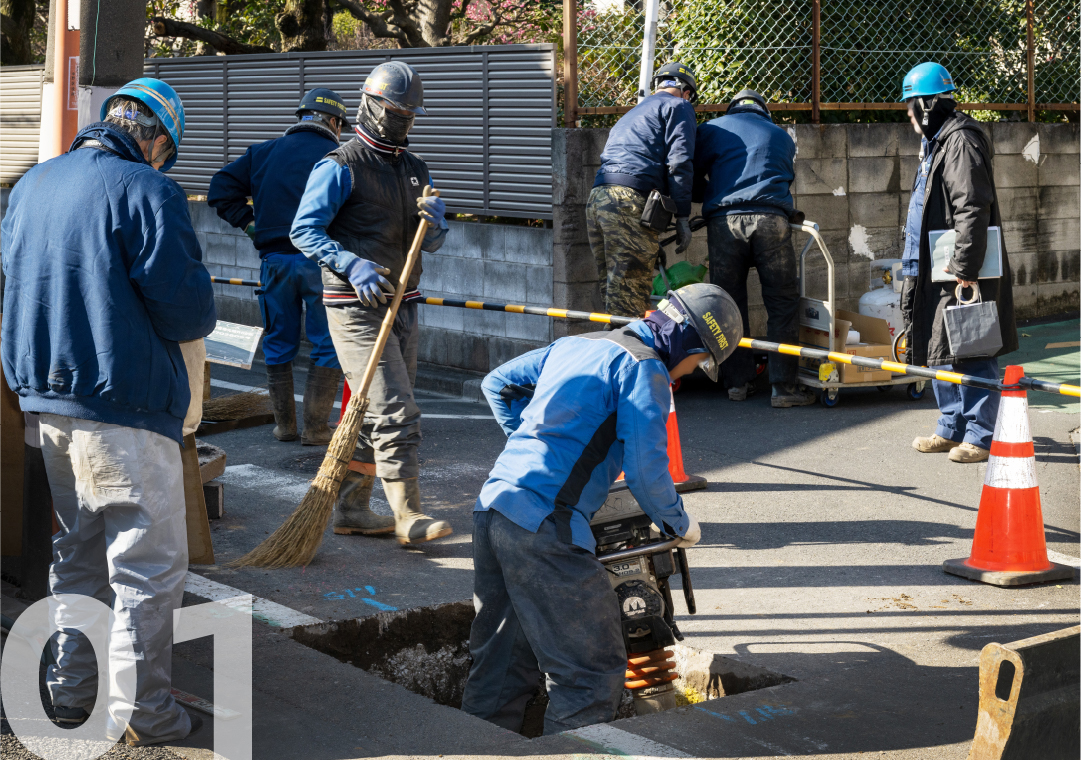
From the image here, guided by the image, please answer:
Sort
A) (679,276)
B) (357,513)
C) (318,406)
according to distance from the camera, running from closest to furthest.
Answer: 1. (357,513)
2. (318,406)
3. (679,276)

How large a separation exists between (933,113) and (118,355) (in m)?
5.55

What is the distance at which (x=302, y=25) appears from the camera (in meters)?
15.4

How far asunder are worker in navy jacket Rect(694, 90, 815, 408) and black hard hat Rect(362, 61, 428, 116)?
366 cm

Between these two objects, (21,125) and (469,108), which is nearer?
(21,125)

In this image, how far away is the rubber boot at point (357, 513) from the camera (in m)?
5.98

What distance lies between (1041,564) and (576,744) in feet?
9.06

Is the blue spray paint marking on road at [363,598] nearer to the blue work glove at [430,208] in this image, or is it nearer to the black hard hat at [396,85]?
the blue work glove at [430,208]

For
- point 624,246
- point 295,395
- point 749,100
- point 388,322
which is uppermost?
point 749,100

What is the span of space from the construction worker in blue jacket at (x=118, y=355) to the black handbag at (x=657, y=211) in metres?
5.13

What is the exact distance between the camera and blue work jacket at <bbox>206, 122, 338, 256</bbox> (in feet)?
25.9

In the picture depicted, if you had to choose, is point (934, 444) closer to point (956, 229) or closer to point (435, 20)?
point (956, 229)

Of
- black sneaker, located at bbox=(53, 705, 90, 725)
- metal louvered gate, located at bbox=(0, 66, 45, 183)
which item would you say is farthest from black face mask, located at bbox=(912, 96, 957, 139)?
black sneaker, located at bbox=(53, 705, 90, 725)

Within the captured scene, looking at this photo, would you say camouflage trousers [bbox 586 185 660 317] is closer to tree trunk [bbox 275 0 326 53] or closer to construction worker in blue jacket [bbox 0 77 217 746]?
construction worker in blue jacket [bbox 0 77 217 746]

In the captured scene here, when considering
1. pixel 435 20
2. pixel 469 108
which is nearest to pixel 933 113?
pixel 469 108
